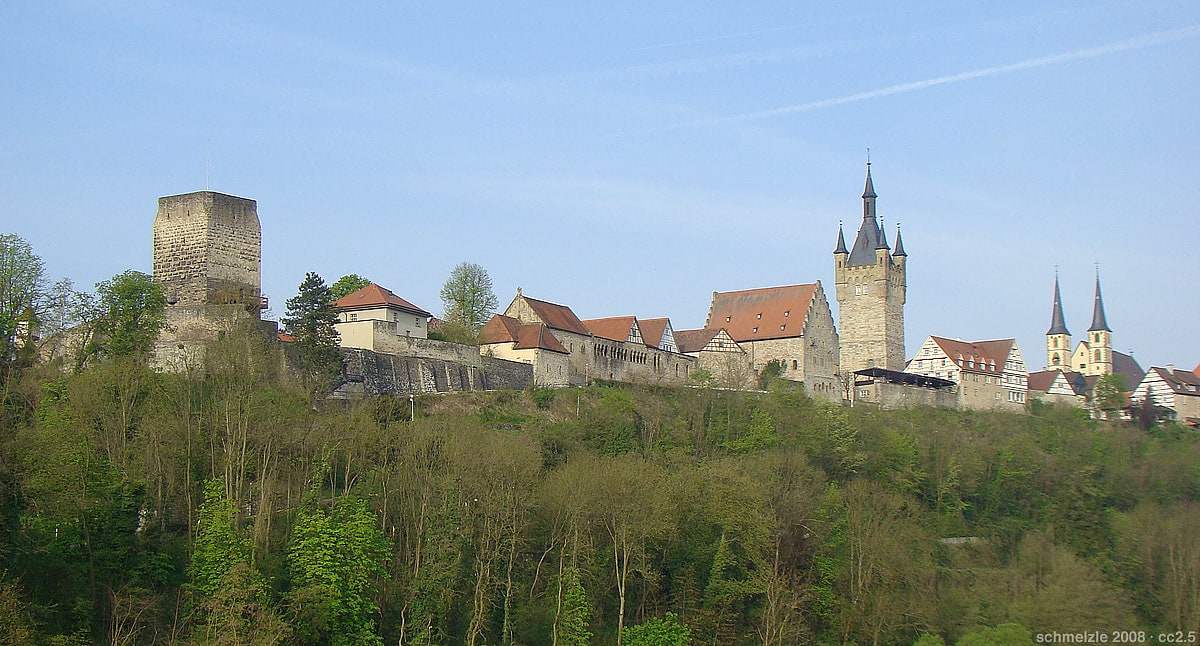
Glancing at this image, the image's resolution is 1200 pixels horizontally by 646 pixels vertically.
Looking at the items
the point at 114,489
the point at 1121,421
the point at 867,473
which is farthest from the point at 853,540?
the point at 1121,421

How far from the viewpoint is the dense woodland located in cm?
2958

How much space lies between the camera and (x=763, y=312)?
6956 cm

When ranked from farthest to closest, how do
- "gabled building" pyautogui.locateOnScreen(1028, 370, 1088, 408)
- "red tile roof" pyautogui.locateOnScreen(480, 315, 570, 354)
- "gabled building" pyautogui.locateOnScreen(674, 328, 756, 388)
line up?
"gabled building" pyautogui.locateOnScreen(1028, 370, 1088, 408) → "gabled building" pyautogui.locateOnScreen(674, 328, 756, 388) → "red tile roof" pyautogui.locateOnScreen(480, 315, 570, 354)

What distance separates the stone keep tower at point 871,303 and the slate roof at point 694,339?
9.13 m

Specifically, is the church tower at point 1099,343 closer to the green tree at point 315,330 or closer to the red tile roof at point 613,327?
the red tile roof at point 613,327

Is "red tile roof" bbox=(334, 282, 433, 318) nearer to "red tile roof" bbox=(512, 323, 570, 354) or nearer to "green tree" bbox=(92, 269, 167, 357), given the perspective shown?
"red tile roof" bbox=(512, 323, 570, 354)

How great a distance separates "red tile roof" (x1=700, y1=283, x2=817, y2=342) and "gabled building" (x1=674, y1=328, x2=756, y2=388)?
63.2 inches

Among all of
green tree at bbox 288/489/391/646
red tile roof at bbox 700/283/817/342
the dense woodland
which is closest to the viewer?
the dense woodland

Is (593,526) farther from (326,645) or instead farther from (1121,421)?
(1121,421)

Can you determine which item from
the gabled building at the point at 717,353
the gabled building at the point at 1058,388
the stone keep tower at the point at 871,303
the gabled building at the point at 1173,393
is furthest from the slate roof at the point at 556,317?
the gabled building at the point at 1173,393

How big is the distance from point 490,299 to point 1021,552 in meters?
29.3

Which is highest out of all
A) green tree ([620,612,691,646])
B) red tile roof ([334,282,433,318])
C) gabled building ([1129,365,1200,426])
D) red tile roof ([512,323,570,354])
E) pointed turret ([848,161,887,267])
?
Result: pointed turret ([848,161,887,267])

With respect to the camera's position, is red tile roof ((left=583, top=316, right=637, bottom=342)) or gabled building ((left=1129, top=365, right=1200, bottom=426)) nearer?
red tile roof ((left=583, top=316, right=637, bottom=342))

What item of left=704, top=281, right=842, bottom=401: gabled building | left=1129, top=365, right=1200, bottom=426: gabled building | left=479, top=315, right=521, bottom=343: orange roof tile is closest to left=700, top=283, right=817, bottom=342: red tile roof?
left=704, top=281, right=842, bottom=401: gabled building
